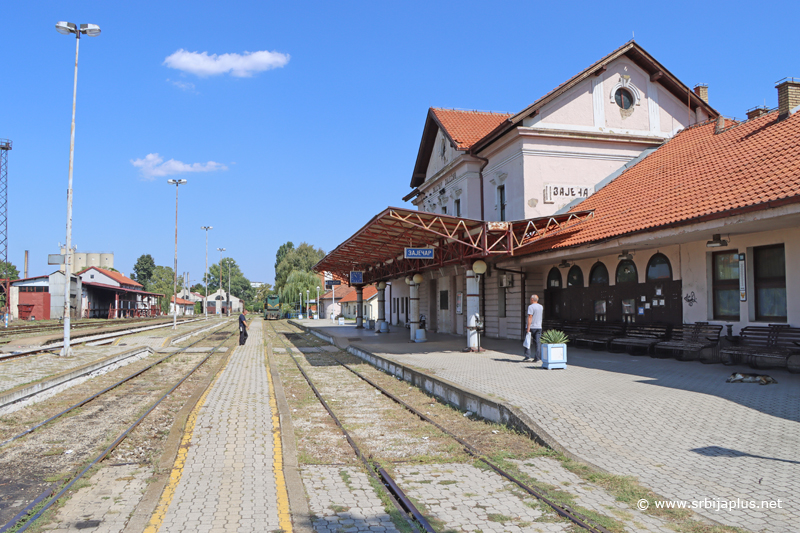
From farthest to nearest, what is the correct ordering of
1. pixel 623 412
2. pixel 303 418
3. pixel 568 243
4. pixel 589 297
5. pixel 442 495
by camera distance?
pixel 589 297
pixel 568 243
pixel 303 418
pixel 623 412
pixel 442 495

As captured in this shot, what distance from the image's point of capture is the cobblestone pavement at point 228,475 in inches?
181

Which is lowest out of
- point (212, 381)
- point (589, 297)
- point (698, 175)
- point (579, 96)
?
point (212, 381)

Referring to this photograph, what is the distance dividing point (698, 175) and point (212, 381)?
1385cm

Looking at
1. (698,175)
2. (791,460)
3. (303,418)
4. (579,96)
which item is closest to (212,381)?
(303,418)

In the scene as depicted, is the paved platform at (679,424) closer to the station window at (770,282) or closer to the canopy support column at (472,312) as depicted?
the station window at (770,282)

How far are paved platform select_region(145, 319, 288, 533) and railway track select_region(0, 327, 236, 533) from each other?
1032 millimetres

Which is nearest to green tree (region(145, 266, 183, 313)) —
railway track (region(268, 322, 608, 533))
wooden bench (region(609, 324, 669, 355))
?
wooden bench (region(609, 324, 669, 355))

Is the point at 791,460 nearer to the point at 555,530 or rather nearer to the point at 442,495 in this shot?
the point at 555,530

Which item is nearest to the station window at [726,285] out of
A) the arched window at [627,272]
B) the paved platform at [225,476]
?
the arched window at [627,272]

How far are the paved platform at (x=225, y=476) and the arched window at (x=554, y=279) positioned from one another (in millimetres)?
13199

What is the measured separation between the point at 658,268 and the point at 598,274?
2835 mm

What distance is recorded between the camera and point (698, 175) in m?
15.0

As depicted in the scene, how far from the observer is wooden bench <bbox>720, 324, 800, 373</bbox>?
1026 cm

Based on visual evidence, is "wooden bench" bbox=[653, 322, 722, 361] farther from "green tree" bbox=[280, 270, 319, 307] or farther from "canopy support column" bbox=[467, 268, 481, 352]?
"green tree" bbox=[280, 270, 319, 307]
